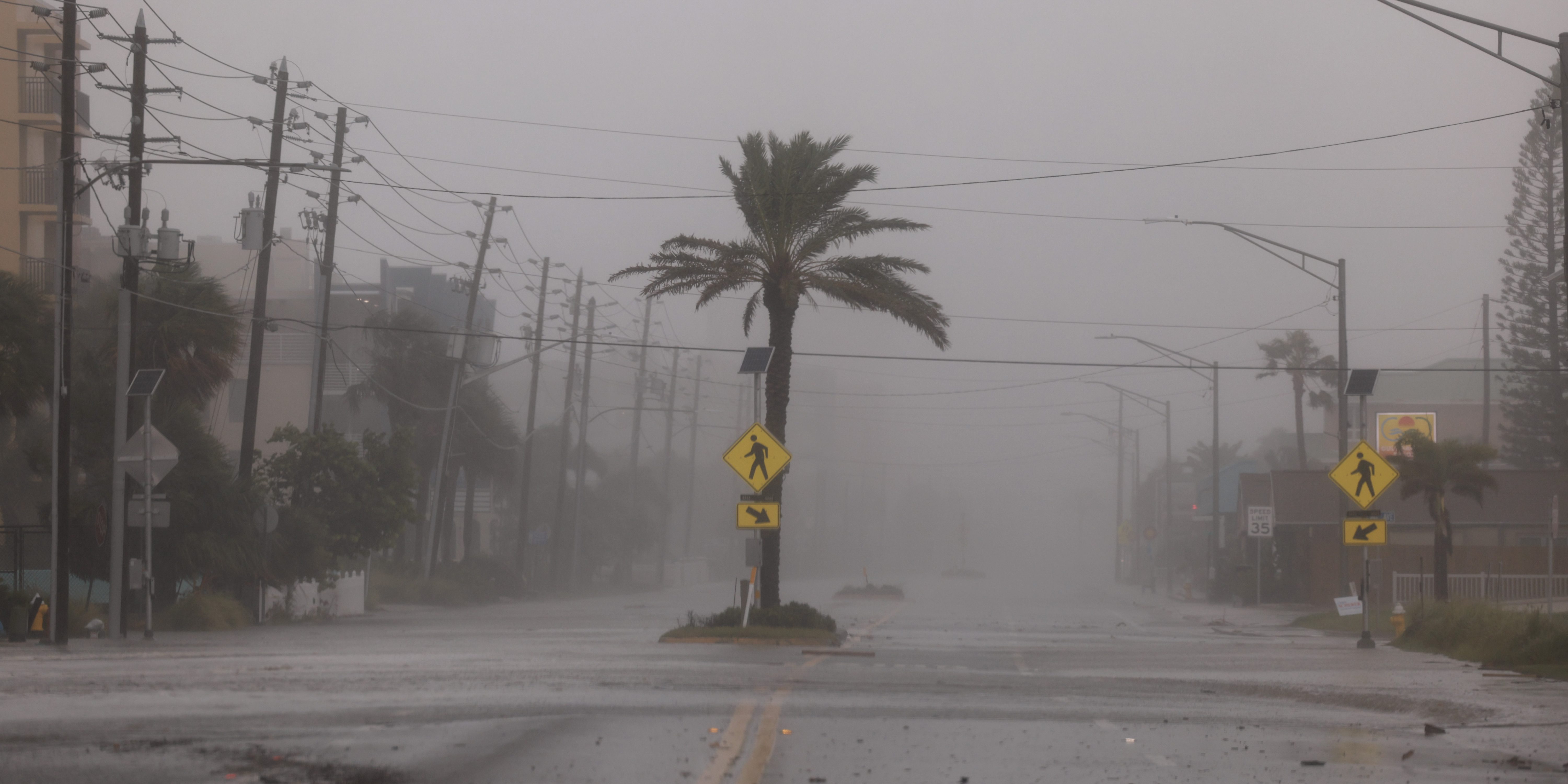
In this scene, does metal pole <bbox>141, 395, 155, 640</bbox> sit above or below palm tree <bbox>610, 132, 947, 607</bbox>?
below

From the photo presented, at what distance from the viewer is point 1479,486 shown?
37250mm

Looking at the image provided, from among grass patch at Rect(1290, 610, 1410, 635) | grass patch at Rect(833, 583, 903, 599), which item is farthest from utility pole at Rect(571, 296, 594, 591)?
grass patch at Rect(1290, 610, 1410, 635)

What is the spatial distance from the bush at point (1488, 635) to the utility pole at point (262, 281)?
24471mm

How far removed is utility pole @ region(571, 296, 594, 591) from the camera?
6519 cm

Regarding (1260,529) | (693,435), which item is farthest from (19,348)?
(693,435)

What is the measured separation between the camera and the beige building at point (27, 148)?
5134cm

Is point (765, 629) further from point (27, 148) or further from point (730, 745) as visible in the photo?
point (27, 148)

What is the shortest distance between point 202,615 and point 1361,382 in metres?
24.2

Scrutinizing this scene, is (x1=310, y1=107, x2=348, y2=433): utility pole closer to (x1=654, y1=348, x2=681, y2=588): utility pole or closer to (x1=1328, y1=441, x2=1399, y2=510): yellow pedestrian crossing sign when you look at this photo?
(x1=1328, y1=441, x2=1399, y2=510): yellow pedestrian crossing sign

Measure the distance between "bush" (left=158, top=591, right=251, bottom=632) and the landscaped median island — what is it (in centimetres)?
1082

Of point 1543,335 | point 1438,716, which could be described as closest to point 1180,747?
point 1438,716

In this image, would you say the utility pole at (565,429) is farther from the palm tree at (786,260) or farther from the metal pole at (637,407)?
the palm tree at (786,260)

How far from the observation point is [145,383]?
92.2 feet

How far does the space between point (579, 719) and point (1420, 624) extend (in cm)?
1983
